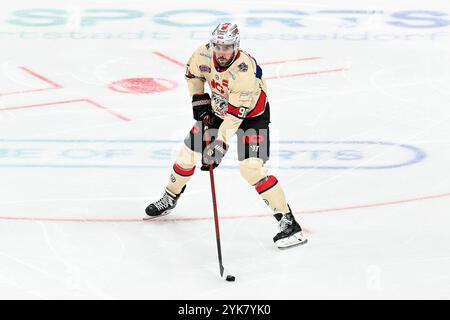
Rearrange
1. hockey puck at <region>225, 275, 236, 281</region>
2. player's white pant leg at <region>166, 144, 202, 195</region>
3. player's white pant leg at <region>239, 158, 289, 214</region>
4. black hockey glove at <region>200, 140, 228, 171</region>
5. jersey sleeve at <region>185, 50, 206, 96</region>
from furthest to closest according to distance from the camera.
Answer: player's white pant leg at <region>166, 144, 202, 195</region> < jersey sleeve at <region>185, 50, 206, 96</region> < player's white pant leg at <region>239, 158, 289, 214</region> < black hockey glove at <region>200, 140, 228, 171</region> < hockey puck at <region>225, 275, 236, 281</region>

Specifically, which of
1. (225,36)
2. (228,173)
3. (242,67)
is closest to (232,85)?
(242,67)

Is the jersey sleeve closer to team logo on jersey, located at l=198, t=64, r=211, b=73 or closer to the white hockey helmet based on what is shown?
team logo on jersey, located at l=198, t=64, r=211, b=73

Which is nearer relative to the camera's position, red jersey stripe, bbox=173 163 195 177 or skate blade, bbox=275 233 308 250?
skate blade, bbox=275 233 308 250

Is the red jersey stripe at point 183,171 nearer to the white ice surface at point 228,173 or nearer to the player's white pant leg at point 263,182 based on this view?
the white ice surface at point 228,173

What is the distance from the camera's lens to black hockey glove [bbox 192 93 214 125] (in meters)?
6.33

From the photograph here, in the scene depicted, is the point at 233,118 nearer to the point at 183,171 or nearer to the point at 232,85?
the point at 232,85

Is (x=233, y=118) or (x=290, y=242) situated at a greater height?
(x=233, y=118)

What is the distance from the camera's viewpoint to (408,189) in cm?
714

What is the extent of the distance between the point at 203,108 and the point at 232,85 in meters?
0.41

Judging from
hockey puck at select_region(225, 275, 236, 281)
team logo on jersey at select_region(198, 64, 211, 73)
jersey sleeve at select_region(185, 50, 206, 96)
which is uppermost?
team logo on jersey at select_region(198, 64, 211, 73)

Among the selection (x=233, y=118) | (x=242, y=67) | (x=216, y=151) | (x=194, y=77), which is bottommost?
(x=216, y=151)

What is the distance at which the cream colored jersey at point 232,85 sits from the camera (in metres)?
5.98

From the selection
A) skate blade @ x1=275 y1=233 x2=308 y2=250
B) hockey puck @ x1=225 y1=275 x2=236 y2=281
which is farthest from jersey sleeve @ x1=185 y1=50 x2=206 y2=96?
hockey puck @ x1=225 y1=275 x2=236 y2=281

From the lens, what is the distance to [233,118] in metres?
5.99
